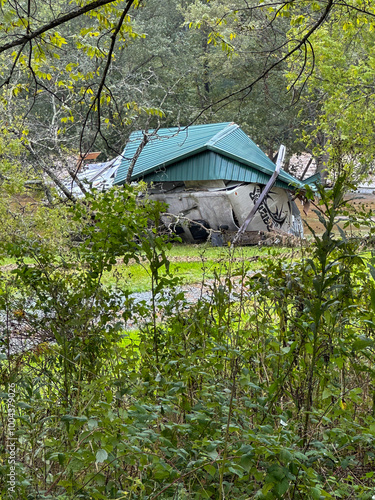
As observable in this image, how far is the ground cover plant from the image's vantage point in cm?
202

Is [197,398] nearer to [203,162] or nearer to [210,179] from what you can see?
[210,179]

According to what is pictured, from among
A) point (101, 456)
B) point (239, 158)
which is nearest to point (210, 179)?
point (239, 158)

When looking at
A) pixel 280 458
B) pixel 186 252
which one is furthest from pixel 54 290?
pixel 186 252

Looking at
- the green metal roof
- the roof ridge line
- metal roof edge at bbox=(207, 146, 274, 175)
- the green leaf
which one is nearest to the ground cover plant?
the green leaf

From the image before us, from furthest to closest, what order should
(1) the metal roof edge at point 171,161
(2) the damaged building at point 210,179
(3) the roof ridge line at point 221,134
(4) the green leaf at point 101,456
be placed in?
(3) the roof ridge line at point 221,134 < (2) the damaged building at point 210,179 < (1) the metal roof edge at point 171,161 < (4) the green leaf at point 101,456

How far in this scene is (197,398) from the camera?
296cm

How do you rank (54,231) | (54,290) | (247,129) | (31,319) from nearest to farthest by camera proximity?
(54,290) → (31,319) → (54,231) → (247,129)

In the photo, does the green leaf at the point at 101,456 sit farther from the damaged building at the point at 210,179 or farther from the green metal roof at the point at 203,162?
the green metal roof at the point at 203,162

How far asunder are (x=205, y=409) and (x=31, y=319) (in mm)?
1910

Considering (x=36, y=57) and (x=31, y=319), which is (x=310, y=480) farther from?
(x=36, y=57)

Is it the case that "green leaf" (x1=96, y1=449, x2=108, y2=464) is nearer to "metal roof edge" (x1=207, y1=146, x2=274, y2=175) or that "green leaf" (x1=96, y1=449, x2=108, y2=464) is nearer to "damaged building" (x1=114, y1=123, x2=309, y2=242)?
"damaged building" (x1=114, y1=123, x2=309, y2=242)

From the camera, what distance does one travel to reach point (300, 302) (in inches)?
126

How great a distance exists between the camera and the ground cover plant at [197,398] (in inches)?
79.5

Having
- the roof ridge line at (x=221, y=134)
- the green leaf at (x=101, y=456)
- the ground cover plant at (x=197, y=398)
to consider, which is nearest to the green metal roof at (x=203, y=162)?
the roof ridge line at (x=221, y=134)
